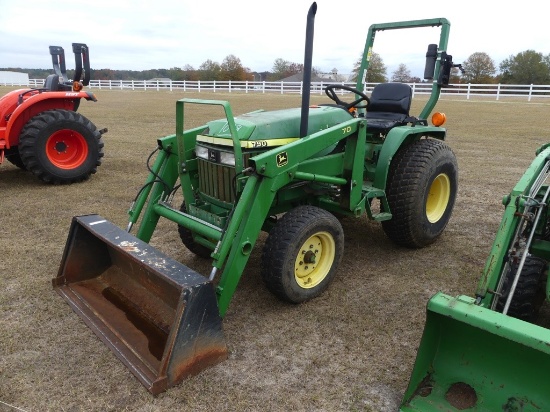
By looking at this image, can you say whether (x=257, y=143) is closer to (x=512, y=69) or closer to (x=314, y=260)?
(x=314, y=260)

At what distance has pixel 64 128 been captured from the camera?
634 cm

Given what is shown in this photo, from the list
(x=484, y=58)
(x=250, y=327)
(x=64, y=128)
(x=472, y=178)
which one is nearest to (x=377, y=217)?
(x=250, y=327)

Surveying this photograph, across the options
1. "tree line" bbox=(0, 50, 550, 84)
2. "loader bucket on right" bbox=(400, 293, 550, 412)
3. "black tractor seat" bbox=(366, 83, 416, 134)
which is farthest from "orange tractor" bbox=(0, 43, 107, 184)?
"tree line" bbox=(0, 50, 550, 84)

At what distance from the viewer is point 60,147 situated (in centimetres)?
646

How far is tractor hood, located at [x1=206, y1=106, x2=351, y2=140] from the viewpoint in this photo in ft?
10.8

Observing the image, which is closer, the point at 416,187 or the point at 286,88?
the point at 416,187

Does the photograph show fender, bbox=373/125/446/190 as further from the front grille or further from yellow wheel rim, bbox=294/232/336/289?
the front grille

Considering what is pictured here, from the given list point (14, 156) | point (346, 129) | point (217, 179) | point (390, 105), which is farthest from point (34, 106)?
point (346, 129)

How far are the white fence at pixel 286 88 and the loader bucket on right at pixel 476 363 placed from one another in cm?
2250

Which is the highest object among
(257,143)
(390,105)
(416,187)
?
(390,105)

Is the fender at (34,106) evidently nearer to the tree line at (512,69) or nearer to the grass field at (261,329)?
the grass field at (261,329)

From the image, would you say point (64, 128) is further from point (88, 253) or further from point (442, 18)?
point (442, 18)

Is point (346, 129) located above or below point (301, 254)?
above

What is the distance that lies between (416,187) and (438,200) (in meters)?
0.67
